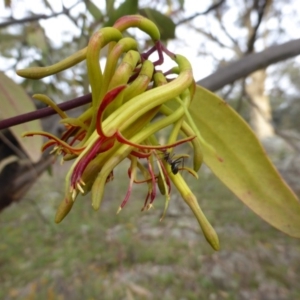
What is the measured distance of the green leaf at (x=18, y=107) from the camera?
39cm

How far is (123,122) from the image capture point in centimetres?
19

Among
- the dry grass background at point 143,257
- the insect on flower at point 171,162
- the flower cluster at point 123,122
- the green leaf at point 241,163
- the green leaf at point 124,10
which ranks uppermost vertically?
the flower cluster at point 123,122

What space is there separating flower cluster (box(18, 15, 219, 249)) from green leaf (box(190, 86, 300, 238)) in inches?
3.6

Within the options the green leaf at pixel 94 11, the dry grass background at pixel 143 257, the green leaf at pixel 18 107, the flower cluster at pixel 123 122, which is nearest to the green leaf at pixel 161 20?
the green leaf at pixel 94 11

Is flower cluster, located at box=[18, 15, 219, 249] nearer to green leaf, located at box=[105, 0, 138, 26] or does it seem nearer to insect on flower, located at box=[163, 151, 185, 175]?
insect on flower, located at box=[163, 151, 185, 175]

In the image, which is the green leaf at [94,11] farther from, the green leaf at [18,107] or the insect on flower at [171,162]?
the insect on flower at [171,162]

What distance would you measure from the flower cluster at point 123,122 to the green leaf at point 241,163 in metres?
0.09

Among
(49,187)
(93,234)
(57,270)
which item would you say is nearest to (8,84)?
(57,270)

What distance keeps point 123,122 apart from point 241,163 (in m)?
0.15

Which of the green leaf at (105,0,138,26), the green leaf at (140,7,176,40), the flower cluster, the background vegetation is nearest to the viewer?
the flower cluster

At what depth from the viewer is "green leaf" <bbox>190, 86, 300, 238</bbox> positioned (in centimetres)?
30

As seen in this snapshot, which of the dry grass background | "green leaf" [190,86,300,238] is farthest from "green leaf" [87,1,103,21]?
the dry grass background

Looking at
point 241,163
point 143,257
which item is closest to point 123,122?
point 241,163

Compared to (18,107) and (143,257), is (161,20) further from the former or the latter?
(143,257)
